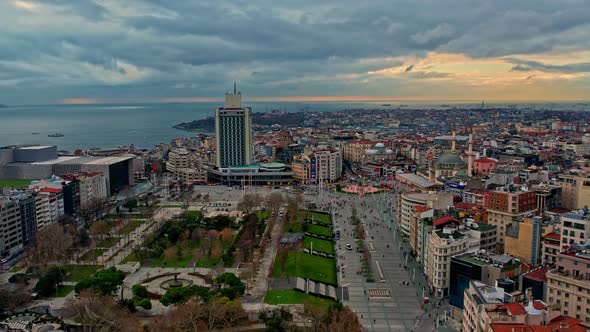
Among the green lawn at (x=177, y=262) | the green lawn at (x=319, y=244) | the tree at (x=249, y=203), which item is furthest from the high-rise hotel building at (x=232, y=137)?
the green lawn at (x=177, y=262)

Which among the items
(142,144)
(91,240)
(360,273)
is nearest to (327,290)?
(360,273)

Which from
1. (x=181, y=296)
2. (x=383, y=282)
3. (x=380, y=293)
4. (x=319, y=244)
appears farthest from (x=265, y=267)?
(x=181, y=296)

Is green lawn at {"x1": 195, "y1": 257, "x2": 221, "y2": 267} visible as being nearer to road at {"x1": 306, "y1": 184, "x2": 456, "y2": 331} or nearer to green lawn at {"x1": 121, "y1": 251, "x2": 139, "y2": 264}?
green lawn at {"x1": 121, "y1": 251, "x2": 139, "y2": 264}

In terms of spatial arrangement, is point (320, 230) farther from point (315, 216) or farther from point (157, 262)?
point (157, 262)

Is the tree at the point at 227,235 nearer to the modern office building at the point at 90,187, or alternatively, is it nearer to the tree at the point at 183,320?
the tree at the point at 183,320

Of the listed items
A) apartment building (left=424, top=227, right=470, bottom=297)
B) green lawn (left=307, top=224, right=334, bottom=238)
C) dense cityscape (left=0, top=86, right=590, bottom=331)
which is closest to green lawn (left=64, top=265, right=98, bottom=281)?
dense cityscape (left=0, top=86, right=590, bottom=331)
